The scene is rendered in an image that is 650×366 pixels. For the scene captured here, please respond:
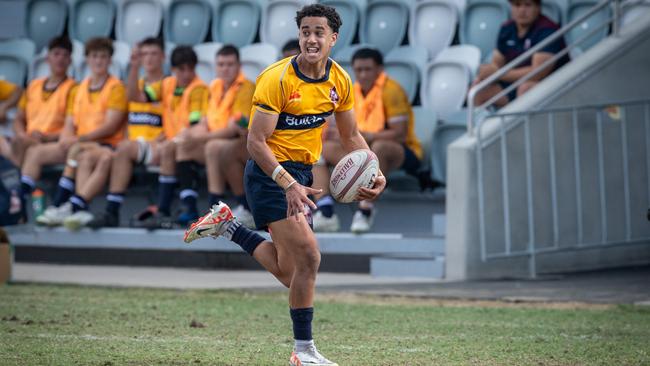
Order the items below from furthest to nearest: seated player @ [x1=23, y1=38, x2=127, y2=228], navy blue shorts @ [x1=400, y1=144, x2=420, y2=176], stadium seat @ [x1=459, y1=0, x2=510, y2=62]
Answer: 1. stadium seat @ [x1=459, y1=0, x2=510, y2=62]
2. seated player @ [x1=23, y1=38, x2=127, y2=228]
3. navy blue shorts @ [x1=400, y1=144, x2=420, y2=176]

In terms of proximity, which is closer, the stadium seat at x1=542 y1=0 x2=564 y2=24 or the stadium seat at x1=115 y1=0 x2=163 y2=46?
the stadium seat at x1=542 y1=0 x2=564 y2=24

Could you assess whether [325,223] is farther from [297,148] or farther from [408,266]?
[297,148]

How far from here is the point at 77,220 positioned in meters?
15.1

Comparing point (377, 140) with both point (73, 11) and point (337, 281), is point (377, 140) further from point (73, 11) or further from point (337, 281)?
point (73, 11)

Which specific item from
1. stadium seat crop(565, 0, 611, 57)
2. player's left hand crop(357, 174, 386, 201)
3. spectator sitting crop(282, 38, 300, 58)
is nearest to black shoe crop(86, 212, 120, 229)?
spectator sitting crop(282, 38, 300, 58)

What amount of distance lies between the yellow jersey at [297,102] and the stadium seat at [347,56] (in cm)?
805

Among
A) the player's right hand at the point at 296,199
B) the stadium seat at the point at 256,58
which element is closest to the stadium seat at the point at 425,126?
the stadium seat at the point at 256,58

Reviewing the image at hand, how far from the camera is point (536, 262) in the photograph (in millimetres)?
13141

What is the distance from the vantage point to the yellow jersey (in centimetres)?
712

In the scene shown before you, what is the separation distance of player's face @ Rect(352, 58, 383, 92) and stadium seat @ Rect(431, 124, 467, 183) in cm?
92

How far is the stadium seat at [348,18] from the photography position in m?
16.4

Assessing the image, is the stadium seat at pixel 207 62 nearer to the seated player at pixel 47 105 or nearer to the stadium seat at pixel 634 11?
the seated player at pixel 47 105

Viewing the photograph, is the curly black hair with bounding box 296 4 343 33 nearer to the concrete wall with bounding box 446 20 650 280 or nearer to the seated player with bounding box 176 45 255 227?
the concrete wall with bounding box 446 20 650 280

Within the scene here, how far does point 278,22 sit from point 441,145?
350 centimetres
